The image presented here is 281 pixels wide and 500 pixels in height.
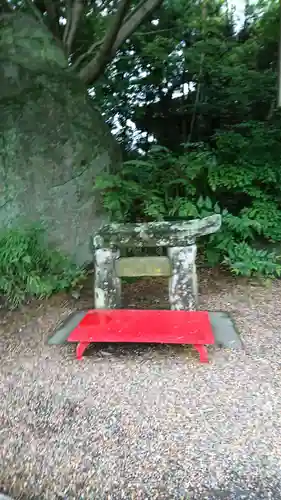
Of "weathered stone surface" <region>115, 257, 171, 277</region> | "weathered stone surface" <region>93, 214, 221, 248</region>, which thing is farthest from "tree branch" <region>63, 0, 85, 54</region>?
"weathered stone surface" <region>115, 257, 171, 277</region>

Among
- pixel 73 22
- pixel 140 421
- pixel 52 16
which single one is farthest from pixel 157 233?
pixel 52 16

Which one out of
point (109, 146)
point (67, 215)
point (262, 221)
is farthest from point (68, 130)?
point (262, 221)

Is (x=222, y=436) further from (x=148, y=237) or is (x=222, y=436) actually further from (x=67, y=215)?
(x=67, y=215)

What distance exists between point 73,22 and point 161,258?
4.12m

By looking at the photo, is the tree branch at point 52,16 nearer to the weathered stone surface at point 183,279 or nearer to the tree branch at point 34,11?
the tree branch at point 34,11

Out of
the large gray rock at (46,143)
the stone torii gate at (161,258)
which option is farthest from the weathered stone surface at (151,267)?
the large gray rock at (46,143)

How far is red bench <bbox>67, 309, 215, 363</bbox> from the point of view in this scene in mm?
3242

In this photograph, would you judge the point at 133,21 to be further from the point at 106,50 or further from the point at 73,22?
the point at 73,22

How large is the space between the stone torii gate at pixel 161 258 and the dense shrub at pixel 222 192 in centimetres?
98

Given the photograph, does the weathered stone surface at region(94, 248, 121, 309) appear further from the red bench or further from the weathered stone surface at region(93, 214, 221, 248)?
the red bench

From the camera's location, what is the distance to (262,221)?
16.9 ft

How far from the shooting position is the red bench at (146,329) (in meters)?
3.24

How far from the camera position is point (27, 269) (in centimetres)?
448

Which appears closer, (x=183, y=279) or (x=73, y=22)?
(x=183, y=279)
